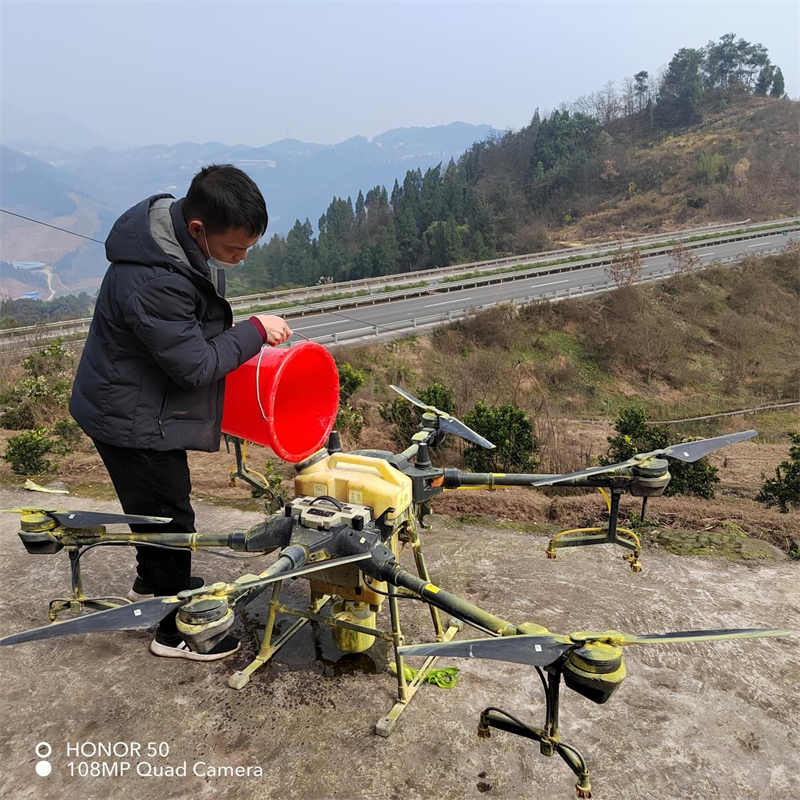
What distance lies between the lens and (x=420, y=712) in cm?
309

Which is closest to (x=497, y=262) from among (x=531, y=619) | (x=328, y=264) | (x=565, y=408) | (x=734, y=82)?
(x=565, y=408)

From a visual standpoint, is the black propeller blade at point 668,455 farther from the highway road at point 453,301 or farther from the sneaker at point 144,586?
the highway road at point 453,301

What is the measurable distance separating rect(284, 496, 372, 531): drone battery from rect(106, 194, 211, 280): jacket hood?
116 centimetres

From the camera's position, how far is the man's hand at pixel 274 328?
2768mm

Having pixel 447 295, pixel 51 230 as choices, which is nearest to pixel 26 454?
pixel 447 295

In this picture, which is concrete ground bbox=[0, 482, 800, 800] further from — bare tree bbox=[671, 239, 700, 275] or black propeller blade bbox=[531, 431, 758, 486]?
bare tree bbox=[671, 239, 700, 275]

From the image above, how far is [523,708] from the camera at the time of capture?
3.11 metres

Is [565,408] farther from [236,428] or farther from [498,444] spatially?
[236,428]

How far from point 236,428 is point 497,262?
29.2 m

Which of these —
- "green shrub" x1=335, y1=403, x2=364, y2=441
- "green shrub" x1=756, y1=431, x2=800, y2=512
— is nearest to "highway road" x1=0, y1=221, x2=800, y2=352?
"green shrub" x1=335, y1=403, x2=364, y2=441

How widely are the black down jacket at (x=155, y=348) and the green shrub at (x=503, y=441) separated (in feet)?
19.2

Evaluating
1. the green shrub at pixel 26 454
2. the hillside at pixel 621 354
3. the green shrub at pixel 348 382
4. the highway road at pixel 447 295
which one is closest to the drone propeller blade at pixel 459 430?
the green shrub at pixel 26 454

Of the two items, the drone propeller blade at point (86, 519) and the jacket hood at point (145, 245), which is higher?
the jacket hood at point (145, 245)

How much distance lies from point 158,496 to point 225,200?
5.14 ft
